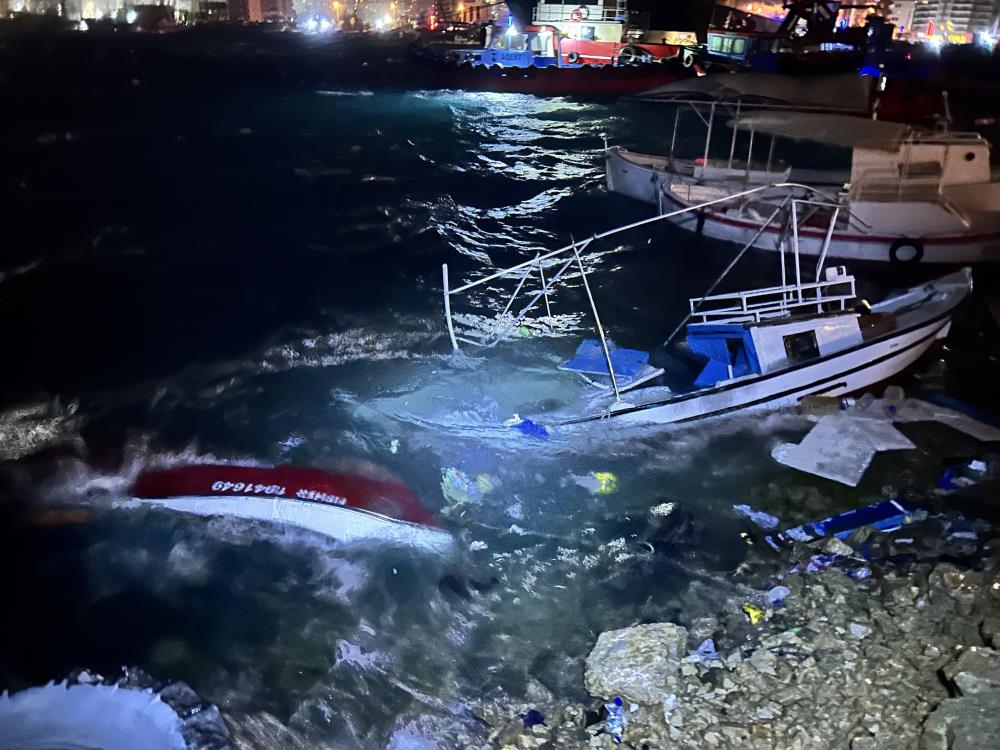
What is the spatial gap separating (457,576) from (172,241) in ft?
59.5

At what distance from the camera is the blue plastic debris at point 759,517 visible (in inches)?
372

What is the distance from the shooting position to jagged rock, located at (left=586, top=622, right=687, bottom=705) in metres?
6.63

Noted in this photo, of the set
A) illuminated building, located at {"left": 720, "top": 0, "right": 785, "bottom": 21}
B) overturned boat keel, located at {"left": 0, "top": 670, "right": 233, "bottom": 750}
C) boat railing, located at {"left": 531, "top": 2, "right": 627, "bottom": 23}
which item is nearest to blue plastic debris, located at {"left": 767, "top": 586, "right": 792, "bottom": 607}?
overturned boat keel, located at {"left": 0, "top": 670, "right": 233, "bottom": 750}

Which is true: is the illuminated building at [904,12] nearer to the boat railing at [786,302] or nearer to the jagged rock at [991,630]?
the boat railing at [786,302]

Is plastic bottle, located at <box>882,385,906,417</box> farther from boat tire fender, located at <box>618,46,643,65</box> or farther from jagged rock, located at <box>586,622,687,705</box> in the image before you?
boat tire fender, located at <box>618,46,643,65</box>

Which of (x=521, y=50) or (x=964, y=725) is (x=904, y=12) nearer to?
(x=521, y=50)

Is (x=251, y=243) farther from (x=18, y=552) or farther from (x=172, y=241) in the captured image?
(x=18, y=552)

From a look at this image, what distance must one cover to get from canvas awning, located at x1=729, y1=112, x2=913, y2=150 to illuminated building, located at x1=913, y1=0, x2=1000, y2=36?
124 m

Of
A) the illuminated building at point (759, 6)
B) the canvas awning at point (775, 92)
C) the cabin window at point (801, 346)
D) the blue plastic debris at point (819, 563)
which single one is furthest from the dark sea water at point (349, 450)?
the illuminated building at point (759, 6)

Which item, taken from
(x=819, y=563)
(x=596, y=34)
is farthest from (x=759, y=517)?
(x=596, y=34)

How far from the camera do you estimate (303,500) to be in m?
9.64

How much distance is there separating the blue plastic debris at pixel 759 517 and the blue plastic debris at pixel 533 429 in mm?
3117

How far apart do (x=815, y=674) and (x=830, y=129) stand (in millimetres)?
17113

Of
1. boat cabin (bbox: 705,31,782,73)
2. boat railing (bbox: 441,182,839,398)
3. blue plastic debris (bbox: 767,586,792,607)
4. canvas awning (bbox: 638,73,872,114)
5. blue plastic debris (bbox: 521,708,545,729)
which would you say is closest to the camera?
blue plastic debris (bbox: 521,708,545,729)
